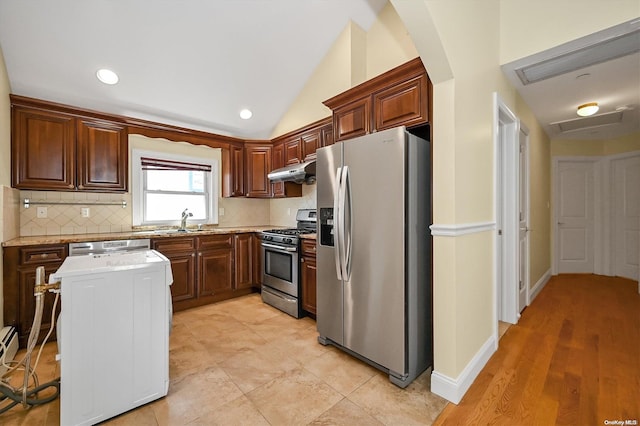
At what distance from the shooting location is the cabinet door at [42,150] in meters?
2.71

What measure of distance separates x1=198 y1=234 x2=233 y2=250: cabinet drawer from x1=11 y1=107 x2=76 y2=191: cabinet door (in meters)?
1.42

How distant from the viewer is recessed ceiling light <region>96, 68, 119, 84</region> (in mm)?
2973

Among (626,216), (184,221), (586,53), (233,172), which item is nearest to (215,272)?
(184,221)

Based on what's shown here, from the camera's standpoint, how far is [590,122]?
418 centimetres

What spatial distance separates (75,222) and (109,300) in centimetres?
223

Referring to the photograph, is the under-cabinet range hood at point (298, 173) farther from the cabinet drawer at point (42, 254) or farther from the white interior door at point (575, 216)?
A: the white interior door at point (575, 216)

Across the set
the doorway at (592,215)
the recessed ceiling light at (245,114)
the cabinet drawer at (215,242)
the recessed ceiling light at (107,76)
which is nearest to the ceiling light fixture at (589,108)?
the doorway at (592,215)

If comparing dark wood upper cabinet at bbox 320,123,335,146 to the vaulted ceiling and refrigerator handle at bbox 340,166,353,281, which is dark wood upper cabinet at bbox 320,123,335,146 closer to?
the vaulted ceiling

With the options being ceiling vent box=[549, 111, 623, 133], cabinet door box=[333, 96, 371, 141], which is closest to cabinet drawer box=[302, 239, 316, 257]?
cabinet door box=[333, 96, 371, 141]

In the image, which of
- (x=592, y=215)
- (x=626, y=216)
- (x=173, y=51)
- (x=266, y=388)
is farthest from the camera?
(x=592, y=215)

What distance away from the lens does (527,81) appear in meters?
2.87

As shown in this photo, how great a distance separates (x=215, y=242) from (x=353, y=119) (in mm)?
2334

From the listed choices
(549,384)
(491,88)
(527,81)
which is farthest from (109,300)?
(527,81)

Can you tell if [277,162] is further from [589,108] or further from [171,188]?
[589,108]
